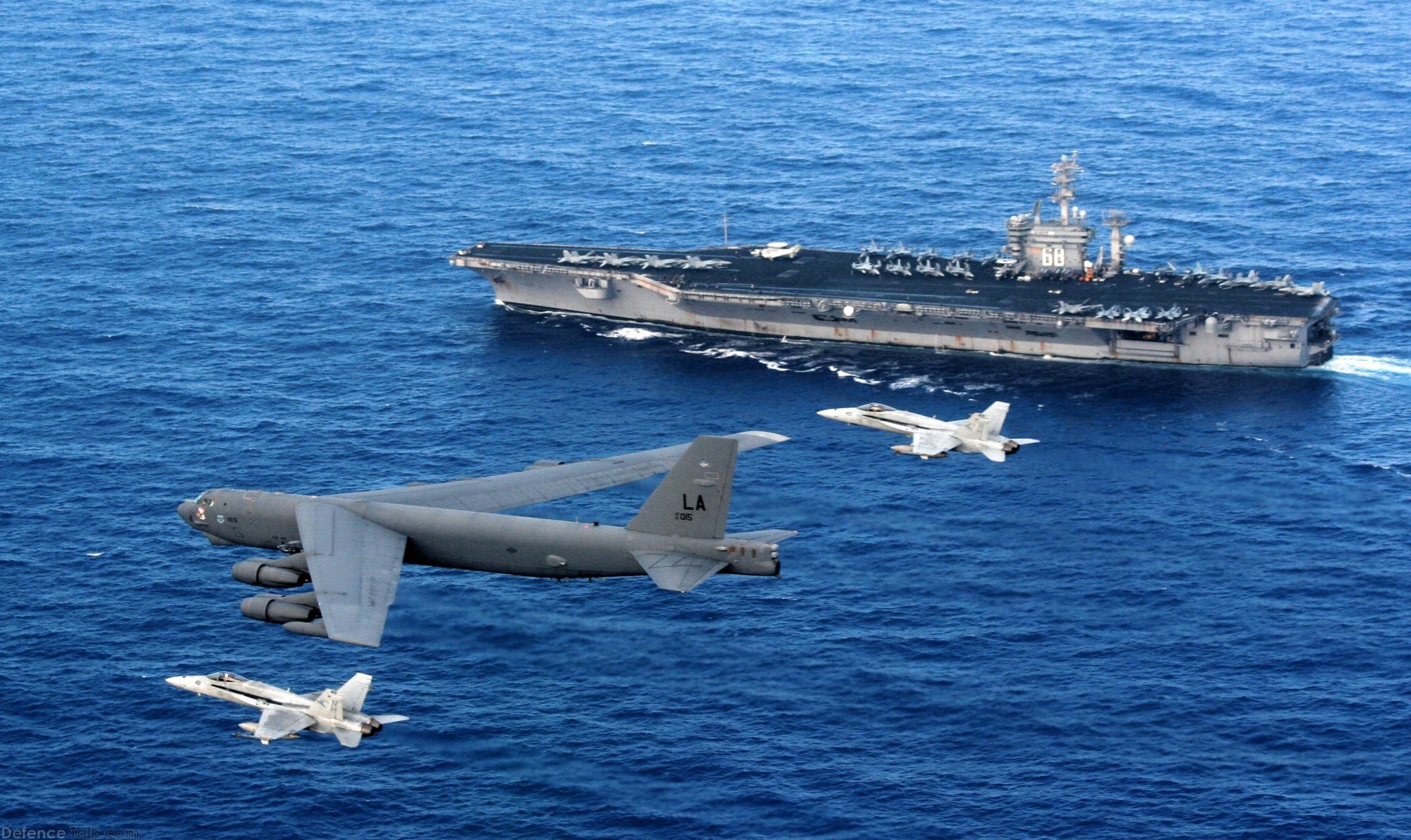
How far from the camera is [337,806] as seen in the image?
314 feet

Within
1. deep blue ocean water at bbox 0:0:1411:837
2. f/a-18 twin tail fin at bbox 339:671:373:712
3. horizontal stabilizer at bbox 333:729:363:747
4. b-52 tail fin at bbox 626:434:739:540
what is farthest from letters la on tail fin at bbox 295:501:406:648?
deep blue ocean water at bbox 0:0:1411:837

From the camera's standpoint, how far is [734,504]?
118562 mm

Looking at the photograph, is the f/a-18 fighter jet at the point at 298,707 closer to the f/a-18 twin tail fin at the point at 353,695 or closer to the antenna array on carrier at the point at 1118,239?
the f/a-18 twin tail fin at the point at 353,695

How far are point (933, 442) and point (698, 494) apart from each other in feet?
115

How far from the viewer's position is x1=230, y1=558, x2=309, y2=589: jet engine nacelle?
8712cm

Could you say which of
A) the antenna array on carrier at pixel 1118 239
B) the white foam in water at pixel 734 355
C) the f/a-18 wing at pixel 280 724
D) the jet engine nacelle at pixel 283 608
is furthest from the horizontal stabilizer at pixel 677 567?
the antenna array on carrier at pixel 1118 239

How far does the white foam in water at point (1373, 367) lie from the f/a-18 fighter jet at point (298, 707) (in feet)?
240

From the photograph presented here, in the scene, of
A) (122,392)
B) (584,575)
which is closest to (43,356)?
(122,392)

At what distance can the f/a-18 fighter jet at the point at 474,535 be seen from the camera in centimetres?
7931

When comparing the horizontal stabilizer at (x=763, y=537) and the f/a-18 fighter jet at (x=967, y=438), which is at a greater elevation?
the horizontal stabilizer at (x=763, y=537)

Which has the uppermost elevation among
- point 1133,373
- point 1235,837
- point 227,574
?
point 1133,373

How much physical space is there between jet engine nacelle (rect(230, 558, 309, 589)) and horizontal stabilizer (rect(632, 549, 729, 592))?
15.9 meters

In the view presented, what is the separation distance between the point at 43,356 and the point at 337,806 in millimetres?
61078

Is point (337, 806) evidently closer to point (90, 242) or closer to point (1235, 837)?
point (1235, 837)
